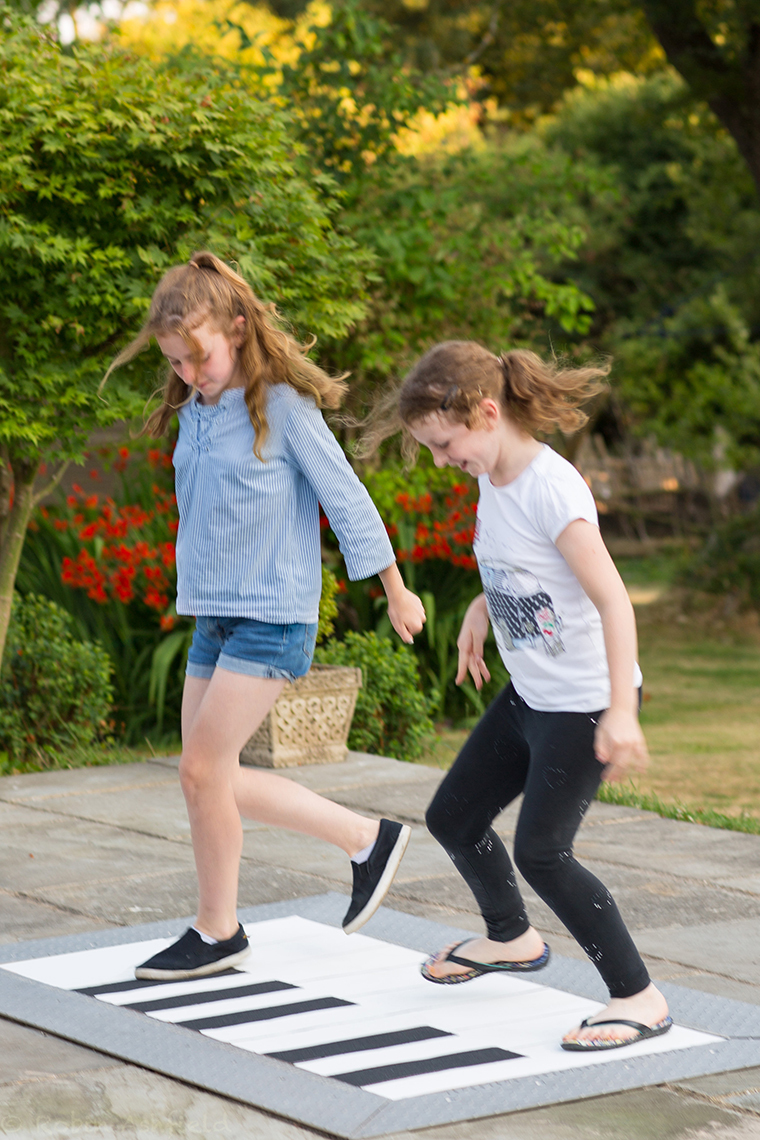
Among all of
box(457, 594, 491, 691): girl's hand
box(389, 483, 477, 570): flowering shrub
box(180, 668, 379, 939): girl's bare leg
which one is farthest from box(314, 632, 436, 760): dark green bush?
box(457, 594, 491, 691): girl's hand

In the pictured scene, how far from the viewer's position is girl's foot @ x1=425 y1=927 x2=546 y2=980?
3.40m

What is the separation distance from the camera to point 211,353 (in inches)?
133

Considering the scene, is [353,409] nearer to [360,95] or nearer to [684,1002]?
[360,95]

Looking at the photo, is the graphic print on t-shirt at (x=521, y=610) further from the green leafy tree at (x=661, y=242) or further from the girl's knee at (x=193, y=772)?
the green leafy tree at (x=661, y=242)

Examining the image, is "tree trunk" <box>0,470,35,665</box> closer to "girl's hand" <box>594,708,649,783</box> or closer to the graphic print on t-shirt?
the graphic print on t-shirt

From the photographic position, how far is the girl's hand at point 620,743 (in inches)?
111

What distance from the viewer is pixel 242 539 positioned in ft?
11.1

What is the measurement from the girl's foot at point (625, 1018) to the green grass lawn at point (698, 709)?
267 centimetres

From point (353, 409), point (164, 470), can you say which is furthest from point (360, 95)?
point (164, 470)

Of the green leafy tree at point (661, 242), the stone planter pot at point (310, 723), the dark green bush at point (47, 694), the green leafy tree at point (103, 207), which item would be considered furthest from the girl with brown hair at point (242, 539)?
the green leafy tree at point (661, 242)

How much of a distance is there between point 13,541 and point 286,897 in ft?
8.79

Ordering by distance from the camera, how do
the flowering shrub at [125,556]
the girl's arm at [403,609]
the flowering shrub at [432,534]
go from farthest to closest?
1. the flowering shrub at [432,534]
2. the flowering shrub at [125,556]
3. the girl's arm at [403,609]

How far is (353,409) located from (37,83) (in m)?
3.76

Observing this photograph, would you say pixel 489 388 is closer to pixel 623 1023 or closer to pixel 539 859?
pixel 539 859
